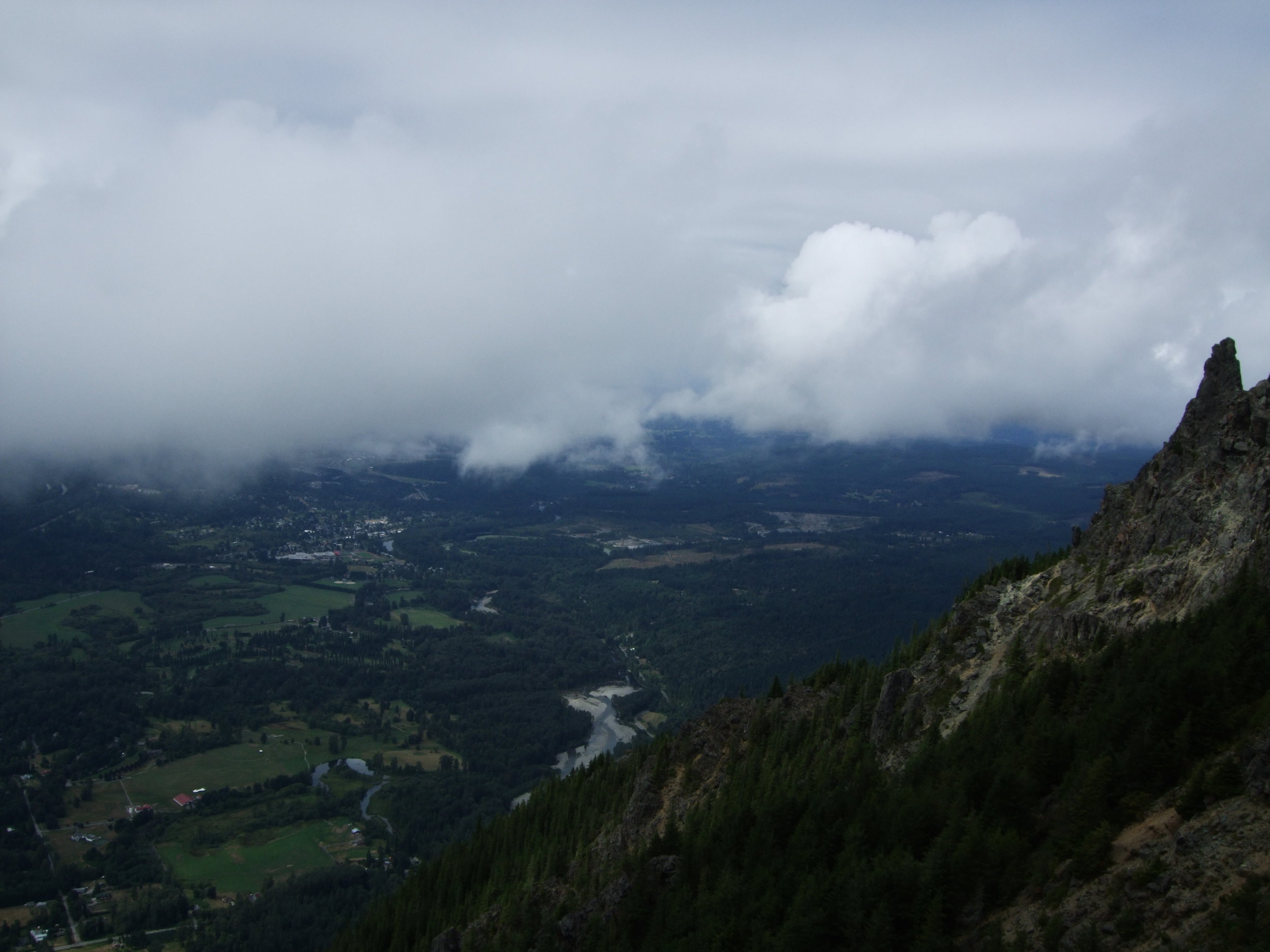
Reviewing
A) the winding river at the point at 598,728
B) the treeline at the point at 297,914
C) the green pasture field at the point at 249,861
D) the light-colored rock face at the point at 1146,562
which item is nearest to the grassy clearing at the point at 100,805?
the green pasture field at the point at 249,861

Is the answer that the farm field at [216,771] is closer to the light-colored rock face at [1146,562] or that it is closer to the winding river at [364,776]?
the winding river at [364,776]

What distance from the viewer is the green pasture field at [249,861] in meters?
105

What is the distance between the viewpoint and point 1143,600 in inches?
1676

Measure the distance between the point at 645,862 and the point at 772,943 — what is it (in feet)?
58.2

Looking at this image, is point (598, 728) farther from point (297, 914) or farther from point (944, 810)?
point (944, 810)

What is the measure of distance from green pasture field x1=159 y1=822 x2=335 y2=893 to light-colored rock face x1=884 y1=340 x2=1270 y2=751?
87147mm

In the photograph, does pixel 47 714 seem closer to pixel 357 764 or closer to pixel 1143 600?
pixel 357 764

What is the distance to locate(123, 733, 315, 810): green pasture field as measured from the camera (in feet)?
414

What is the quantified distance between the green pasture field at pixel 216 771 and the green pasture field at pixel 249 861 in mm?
14358

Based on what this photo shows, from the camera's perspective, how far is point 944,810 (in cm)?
3528

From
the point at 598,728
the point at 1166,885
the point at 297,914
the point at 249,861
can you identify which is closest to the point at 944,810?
the point at 1166,885

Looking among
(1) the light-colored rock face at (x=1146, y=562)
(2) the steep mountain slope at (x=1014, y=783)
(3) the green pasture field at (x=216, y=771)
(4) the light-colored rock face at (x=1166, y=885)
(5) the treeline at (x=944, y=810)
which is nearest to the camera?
(4) the light-colored rock face at (x=1166, y=885)

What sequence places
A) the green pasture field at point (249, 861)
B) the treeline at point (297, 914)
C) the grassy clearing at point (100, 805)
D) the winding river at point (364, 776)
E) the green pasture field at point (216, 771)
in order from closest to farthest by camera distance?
the treeline at point (297, 914) < the green pasture field at point (249, 861) < the grassy clearing at point (100, 805) < the winding river at point (364, 776) < the green pasture field at point (216, 771)

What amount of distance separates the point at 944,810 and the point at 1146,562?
1882 cm
